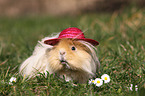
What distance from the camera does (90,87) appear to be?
81.3 inches

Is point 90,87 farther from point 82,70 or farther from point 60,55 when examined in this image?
point 60,55

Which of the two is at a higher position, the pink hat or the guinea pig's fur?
the pink hat

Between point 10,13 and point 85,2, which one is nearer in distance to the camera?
point 85,2

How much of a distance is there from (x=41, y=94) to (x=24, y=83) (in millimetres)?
261

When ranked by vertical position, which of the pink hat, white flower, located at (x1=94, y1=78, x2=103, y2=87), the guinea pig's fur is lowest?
white flower, located at (x1=94, y1=78, x2=103, y2=87)

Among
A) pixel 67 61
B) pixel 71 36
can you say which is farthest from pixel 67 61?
pixel 71 36

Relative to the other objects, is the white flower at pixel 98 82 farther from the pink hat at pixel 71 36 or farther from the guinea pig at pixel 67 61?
the pink hat at pixel 71 36

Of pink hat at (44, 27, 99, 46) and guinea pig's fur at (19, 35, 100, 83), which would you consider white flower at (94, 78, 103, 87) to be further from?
pink hat at (44, 27, 99, 46)

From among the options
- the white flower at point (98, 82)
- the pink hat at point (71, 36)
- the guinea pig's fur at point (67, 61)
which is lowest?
the white flower at point (98, 82)

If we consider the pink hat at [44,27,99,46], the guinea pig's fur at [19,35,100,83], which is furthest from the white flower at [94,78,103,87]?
the pink hat at [44,27,99,46]

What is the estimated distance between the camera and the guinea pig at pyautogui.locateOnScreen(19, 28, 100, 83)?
1989mm

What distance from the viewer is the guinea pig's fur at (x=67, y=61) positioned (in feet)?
6.52

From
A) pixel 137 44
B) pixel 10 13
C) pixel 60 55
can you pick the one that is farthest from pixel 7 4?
pixel 60 55

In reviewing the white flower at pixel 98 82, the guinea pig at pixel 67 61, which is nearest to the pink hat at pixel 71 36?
the guinea pig at pixel 67 61
